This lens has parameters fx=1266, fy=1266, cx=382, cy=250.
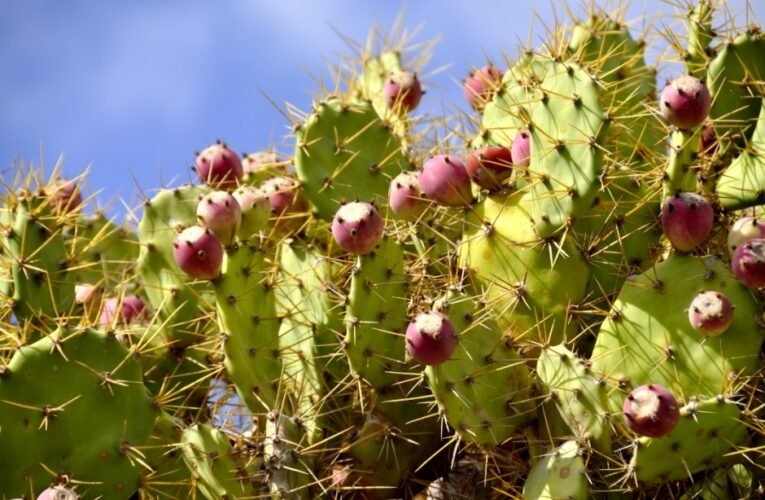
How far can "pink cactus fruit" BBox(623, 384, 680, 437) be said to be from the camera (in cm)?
281

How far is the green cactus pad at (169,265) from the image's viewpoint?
404 centimetres

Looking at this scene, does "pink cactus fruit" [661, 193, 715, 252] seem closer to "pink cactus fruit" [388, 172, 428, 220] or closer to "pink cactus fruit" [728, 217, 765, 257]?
"pink cactus fruit" [728, 217, 765, 257]

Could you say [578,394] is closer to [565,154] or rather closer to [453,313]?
[453,313]

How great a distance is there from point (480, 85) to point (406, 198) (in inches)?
39.3

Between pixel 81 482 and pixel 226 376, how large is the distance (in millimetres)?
690

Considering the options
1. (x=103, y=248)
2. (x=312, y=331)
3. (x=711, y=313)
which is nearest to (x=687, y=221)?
(x=711, y=313)

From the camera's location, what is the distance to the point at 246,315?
354 cm

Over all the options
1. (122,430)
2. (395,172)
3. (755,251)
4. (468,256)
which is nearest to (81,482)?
(122,430)

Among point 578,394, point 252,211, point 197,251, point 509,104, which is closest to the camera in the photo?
point 578,394

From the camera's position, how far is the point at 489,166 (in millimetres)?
3555

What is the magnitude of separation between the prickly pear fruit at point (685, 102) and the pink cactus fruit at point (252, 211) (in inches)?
46.4

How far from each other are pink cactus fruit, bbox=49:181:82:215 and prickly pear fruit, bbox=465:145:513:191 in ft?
4.15

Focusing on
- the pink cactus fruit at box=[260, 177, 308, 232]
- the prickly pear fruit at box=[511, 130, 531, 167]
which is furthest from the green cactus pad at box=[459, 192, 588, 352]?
the pink cactus fruit at box=[260, 177, 308, 232]

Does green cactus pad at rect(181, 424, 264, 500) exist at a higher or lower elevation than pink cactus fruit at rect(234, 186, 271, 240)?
lower
